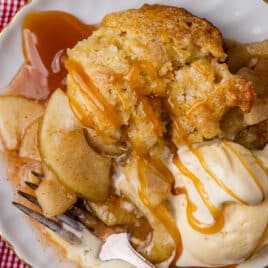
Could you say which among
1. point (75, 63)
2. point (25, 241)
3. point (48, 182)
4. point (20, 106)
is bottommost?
point (25, 241)

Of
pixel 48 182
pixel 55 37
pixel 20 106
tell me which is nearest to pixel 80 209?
pixel 48 182

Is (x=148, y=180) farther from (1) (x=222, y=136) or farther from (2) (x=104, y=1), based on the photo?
(2) (x=104, y=1)

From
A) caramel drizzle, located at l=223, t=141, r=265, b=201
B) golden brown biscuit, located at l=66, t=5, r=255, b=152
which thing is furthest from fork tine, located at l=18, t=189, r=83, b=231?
caramel drizzle, located at l=223, t=141, r=265, b=201

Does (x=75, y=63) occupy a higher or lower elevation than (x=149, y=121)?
higher

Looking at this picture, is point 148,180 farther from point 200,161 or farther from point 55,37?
point 55,37

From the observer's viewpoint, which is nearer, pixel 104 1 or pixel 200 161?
pixel 200 161

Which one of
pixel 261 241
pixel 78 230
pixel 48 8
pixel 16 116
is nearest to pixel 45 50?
pixel 48 8
